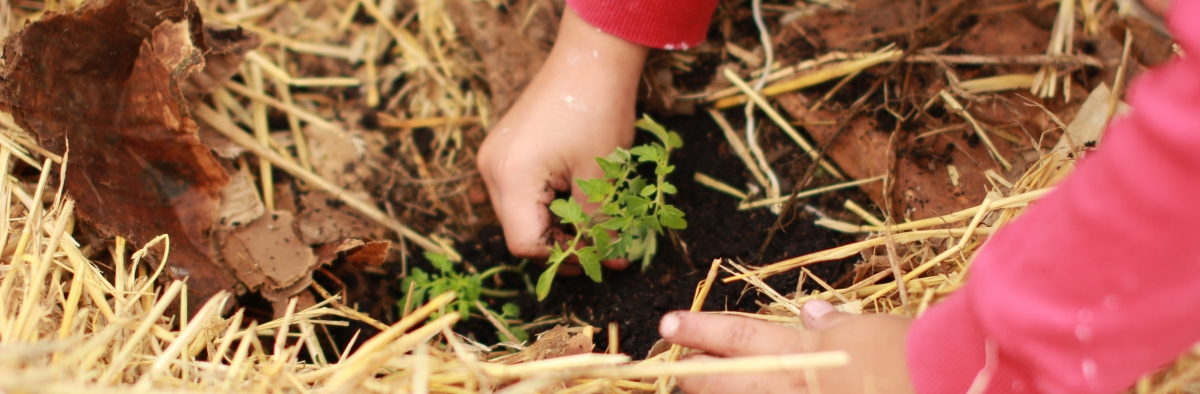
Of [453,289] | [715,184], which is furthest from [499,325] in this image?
[715,184]

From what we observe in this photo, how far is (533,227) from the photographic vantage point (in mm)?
1708

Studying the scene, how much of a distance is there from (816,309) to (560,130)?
76 cm

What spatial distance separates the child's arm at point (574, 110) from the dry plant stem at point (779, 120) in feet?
0.57

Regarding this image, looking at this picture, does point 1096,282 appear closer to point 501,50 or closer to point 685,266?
point 685,266

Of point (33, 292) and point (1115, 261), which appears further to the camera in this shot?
point (33, 292)

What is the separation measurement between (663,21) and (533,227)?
2.03ft

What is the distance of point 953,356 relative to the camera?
1127 mm

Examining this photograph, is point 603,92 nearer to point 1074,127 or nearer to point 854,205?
point 854,205

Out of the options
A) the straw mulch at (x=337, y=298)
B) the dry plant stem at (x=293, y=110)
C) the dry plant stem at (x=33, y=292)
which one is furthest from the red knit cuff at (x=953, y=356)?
the dry plant stem at (x=293, y=110)

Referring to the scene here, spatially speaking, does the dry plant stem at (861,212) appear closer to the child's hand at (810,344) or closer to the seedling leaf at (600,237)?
the child's hand at (810,344)

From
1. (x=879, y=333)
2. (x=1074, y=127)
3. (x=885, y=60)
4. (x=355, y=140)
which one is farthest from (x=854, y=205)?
(x=355, y=140)

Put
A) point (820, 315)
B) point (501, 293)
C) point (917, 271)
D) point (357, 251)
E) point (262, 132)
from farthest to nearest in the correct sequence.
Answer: point (262, 132) → point (501, 293) → point (357, 251) → point (917, 271) → point (820, 315)

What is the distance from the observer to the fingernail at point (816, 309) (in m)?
1.34

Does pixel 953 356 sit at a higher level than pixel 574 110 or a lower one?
lower
